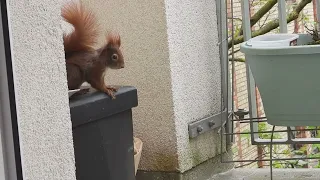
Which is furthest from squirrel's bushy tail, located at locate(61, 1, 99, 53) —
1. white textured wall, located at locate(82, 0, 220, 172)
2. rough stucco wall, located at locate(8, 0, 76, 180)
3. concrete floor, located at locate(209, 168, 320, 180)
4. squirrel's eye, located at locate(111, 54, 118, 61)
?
concrete floor, located at locate(209, 168, 320, 180)

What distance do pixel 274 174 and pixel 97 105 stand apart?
3.94 feet

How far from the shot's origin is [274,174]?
2.91m

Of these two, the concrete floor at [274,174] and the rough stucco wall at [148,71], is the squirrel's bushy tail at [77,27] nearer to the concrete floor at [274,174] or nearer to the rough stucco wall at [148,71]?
the rough stucco wall at [148,71]

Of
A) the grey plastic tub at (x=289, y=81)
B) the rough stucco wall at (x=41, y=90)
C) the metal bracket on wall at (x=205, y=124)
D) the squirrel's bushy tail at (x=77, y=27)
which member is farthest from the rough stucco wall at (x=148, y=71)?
the rough stucco wall at (x=41, y=90)

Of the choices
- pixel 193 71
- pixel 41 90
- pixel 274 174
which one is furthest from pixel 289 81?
pixel 41 90

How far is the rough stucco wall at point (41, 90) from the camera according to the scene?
152cm

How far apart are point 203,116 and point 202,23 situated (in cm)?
38

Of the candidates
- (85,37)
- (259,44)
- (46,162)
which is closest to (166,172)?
(259,44)

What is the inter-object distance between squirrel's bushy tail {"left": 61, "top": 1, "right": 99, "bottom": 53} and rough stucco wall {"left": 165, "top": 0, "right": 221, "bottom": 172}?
2.05 ft

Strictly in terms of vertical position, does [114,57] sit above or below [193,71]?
above

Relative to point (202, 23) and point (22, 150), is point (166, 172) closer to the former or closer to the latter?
point (202, 23)

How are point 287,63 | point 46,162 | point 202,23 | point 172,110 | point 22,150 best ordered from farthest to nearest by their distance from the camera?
point 202,23 < point 172,110 < point 287,63 < point 46,162 < point 22,150

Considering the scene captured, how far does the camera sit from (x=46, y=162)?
1.61 meters

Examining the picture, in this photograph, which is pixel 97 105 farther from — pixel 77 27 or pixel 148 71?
pixel 148 71
